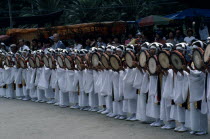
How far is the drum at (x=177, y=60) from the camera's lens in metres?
8.71

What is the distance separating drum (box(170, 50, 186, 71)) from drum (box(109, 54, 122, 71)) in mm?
2061

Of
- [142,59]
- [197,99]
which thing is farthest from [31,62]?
[197,99]

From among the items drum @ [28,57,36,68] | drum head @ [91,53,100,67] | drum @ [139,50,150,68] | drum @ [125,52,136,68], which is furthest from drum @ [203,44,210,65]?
drum @ [28,57,36,68]

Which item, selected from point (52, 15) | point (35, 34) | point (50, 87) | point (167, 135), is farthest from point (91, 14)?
point (167, 135)

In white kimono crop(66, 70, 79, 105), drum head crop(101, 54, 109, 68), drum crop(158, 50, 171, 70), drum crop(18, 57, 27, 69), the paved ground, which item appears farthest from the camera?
drum crop(18, 57, 27, 69)

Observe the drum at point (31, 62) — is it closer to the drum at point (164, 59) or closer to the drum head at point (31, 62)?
the drum head at point (31, 62)

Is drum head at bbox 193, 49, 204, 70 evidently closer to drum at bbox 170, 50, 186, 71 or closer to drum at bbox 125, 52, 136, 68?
drum at bbox 170, 50, 186, 71

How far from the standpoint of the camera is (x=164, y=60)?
9.30 metres

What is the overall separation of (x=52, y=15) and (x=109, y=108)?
2003cm

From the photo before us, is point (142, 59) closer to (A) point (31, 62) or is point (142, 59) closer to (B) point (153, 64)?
(B) point (153, 64)

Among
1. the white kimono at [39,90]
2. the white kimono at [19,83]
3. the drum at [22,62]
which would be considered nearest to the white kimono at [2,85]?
the white kimono at [19,83]

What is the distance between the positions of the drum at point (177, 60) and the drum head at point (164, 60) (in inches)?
7.2

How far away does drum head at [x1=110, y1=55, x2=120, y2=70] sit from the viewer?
1087cm

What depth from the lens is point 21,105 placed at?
1495 cm
